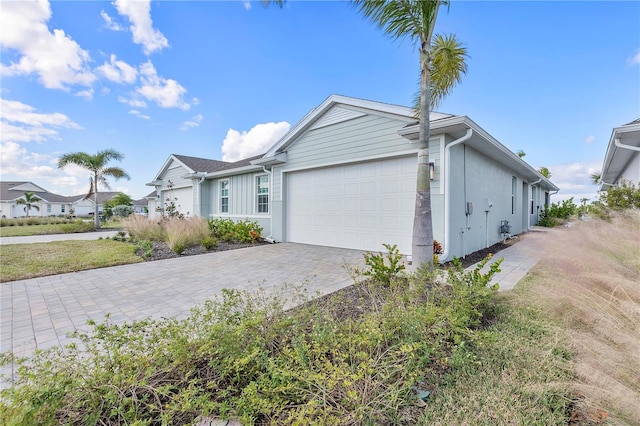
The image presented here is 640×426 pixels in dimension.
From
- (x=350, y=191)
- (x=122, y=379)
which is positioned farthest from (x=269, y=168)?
(x=122, y=379)

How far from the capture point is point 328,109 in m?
8.06

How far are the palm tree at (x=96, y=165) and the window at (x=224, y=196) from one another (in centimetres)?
936

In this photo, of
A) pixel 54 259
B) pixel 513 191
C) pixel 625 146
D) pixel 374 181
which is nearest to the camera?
pixel 625 146

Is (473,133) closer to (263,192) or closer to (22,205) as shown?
(263,192)

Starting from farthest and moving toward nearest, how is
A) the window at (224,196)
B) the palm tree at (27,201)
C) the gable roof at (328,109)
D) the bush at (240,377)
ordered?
1. the palm tree at (27,201)
2. the window at (224,196)
3. the gable roof at (328,109)
4. the bush at (240,377)

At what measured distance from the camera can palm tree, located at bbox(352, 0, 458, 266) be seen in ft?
14.1

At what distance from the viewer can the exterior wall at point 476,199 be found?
244 inches

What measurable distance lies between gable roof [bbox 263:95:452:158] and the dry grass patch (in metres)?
3.90

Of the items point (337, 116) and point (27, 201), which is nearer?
point (337, 116)

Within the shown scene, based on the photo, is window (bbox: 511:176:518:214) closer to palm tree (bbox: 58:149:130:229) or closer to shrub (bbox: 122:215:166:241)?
shrub (bbox: 122:215:166:241)

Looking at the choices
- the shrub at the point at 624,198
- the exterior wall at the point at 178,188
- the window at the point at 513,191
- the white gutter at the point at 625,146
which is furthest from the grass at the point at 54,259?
the window at the point at 513,191

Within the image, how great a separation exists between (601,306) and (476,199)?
246 inches

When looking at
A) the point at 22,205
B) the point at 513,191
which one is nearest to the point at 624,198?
the point at 513,191

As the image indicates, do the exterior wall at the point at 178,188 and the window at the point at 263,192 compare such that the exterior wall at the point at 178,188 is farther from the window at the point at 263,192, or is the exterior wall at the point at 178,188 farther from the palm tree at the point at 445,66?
the palm tree at the point at 445,66
